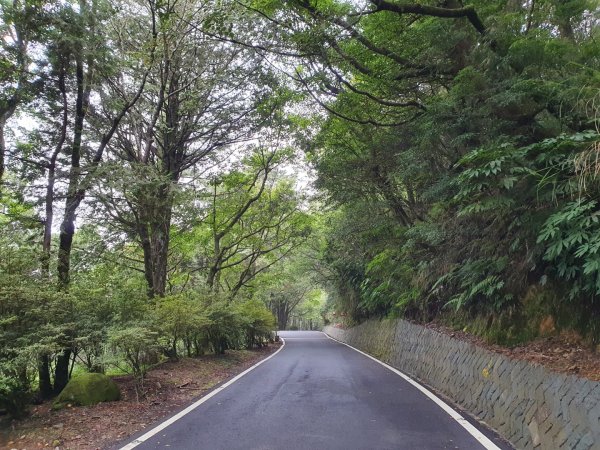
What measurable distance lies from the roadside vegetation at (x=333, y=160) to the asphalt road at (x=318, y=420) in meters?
1.83

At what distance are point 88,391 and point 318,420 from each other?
13.0 ft

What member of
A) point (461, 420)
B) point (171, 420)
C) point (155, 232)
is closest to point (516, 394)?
point (461, 420)

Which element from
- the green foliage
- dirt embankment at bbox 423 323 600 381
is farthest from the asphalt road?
the green foliage

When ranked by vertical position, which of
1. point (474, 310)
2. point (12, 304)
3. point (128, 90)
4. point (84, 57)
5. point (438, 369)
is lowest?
point (438, 369)

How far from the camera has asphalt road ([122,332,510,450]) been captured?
17.5 feet

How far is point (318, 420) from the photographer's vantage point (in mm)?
6445

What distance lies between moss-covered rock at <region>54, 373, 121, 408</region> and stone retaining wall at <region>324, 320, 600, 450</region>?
6.02 meters

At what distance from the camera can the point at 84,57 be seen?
824 cm

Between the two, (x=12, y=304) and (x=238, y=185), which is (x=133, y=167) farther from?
(x=238, y=185)

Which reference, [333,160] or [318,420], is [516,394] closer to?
[318,420]

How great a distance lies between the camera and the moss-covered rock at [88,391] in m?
7.35

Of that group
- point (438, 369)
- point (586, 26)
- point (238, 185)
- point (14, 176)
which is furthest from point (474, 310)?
point (238, 185)

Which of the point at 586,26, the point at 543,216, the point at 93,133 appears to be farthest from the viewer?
the point at 93,133

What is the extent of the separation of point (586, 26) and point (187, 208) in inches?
447
